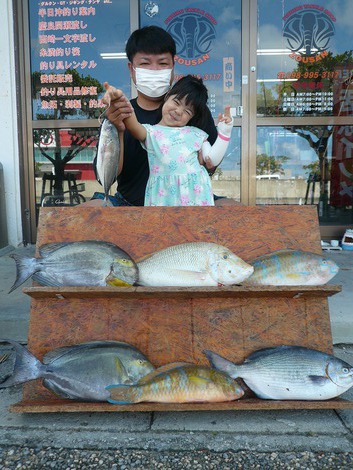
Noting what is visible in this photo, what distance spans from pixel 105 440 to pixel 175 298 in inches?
27.6

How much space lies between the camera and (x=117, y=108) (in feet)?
7.19

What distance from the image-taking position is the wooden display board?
203 cm

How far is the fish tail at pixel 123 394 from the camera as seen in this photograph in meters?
1.81

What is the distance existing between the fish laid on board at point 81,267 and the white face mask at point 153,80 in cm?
126

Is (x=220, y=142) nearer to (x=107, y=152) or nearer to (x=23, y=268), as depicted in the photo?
(x=107, y=152)

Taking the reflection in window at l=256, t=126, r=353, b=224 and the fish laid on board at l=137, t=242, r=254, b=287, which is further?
the reflection in window at l=256, t=126, r=353, b=224

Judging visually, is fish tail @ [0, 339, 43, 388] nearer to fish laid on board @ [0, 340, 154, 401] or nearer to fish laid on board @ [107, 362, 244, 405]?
fish laid on board @ [0, 340, 154, 401]

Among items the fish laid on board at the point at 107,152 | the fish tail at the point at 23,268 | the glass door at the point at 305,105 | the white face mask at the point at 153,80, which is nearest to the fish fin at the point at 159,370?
the fish tail at the point at 23,268

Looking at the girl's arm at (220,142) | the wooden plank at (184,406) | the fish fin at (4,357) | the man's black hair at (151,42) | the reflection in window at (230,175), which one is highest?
the man's black hair at (151,42)

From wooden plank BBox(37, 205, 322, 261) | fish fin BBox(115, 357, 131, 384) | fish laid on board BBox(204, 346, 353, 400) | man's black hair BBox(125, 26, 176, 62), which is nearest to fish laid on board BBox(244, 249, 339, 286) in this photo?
wooden plank BBox(37, 205, 322, 261)

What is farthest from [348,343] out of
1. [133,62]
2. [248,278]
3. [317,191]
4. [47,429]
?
[317,191]

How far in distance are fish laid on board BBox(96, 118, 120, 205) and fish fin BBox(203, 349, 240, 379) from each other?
40.2 inches

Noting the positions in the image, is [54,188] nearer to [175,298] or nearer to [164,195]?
[164,195]

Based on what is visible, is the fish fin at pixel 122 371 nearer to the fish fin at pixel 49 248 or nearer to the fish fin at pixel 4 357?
the fish fin at pixel 49 248
